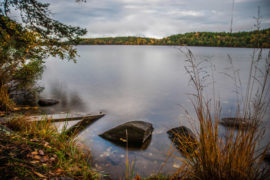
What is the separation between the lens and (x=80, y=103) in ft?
32.0

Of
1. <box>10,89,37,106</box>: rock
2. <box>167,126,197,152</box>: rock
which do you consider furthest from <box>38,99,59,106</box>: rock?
<box>167,126,197,152</box>: rock

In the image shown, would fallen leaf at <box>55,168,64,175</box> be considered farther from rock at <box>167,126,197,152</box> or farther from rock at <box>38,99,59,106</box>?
rock at <box>38,99,59,106</box>

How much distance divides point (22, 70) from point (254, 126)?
354 inches

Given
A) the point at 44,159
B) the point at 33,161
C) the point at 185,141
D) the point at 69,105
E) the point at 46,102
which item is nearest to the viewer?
the point at 33,161

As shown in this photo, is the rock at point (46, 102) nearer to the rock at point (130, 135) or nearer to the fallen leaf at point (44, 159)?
the rock at point (130, 135)

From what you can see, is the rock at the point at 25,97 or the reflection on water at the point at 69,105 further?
the rock at the point at 25,97

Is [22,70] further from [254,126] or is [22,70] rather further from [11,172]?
[254,126]

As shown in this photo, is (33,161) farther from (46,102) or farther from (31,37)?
(46,102)

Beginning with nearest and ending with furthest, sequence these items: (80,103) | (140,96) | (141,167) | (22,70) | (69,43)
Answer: (141,167) < (69,43) < (22,70) < (80,103) < (140,96)

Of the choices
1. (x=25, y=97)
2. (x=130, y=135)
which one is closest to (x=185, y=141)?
(x=130, y=135)

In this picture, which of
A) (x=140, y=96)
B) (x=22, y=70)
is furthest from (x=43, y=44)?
(x=140, y=96)

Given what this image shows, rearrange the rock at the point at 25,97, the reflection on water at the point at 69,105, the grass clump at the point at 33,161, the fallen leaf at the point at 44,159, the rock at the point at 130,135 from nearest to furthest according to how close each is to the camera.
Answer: the grass clump at the point at 33,161 → the fallen leaf at the point at 44,159 → the rock at the point at 130,135 → the reflection on water at the point at 69,105 → the rock at the point at 25,97

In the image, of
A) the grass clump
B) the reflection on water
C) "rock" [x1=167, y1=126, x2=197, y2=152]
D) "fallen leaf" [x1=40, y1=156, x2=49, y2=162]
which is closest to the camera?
the grass clump

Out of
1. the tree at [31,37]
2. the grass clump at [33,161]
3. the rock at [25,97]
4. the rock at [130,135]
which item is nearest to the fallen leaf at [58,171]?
the grass clump at [33,161]
